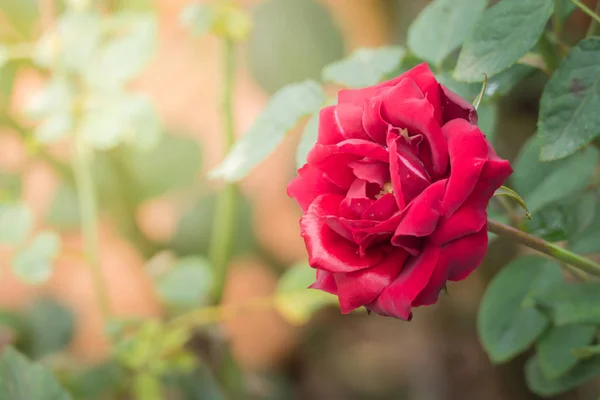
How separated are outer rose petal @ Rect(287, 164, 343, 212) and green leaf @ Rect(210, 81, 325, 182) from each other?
0.50 ft

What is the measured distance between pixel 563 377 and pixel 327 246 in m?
0.41

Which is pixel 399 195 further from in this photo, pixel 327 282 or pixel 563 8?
pixel 563 8

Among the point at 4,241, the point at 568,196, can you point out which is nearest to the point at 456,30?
the point at 568,196

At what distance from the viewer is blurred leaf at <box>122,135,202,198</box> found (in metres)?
1.24

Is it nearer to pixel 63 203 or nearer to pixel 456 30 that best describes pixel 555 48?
pixel 456 30

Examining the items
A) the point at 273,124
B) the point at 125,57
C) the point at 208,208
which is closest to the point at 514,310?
the point at 273,124

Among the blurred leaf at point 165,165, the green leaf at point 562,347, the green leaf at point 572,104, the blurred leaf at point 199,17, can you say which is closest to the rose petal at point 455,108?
the green leaf at point 572,104

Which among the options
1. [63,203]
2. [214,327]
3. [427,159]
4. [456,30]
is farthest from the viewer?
[63,203]

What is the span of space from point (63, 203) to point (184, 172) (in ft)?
0.82

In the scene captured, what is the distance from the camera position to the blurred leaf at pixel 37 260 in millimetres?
855

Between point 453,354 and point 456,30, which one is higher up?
point 456,30

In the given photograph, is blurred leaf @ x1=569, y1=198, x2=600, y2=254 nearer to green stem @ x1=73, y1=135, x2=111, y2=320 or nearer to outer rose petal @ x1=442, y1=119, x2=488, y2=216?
outer rose petal @ x1=442, y1=119, x2=488, y2=216

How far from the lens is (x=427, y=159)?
396mm

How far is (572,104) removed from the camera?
48cm
